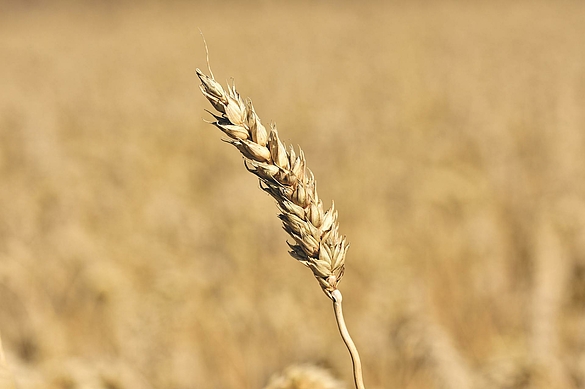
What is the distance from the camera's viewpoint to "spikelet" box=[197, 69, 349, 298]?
0.73m

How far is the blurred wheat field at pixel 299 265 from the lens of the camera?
261cm

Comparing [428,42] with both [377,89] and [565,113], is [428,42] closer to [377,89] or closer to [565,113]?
[377,89]

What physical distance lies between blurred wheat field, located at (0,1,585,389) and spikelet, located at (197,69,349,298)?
112cm

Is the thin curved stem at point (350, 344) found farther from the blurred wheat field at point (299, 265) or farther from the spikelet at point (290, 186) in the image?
the blurred wheat field at point (299, 265)

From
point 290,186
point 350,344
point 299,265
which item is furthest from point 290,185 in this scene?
point 299,265

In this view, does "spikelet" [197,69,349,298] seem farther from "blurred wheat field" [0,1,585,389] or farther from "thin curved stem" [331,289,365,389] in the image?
"blurred wheat field" [0,1,585,389]

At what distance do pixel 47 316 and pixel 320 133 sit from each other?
4.65 metres

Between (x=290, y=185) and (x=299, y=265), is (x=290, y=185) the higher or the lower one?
the lower one

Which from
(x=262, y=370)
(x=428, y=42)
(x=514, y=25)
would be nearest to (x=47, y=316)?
(x=262, y=370)

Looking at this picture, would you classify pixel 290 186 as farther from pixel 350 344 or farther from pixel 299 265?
pixel 299 265

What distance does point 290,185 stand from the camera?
75cm

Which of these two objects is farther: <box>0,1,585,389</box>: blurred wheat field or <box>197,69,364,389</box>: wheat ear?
<box>0,1,585,389</box>: blurred wheat field

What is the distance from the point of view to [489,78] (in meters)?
10.2

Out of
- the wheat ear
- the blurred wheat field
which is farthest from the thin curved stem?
the blurred wheat field
